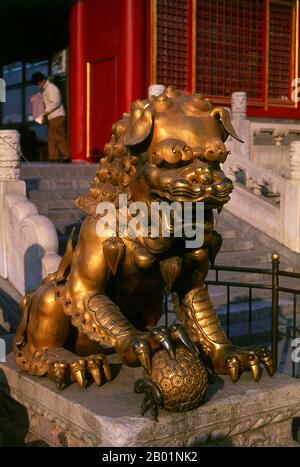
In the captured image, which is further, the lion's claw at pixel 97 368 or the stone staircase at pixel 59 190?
the stone staircase at pixel 59 190

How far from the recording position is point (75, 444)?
270 centimetres

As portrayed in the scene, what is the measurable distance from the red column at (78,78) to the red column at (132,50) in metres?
1.35

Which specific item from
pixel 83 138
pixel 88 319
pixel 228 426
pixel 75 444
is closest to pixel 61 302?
pixel 88 319

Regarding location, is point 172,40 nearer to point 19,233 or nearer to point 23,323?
point 19,233

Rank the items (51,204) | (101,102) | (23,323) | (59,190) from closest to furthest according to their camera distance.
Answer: (23,323) → (51,204) → (59,190) → (101,102)

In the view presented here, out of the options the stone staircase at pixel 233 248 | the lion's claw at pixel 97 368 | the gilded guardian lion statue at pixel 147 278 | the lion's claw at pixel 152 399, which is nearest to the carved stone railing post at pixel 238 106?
the stone staircase at pixel 233 248

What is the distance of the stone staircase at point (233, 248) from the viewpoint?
6938mm

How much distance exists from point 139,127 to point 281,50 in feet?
41.5

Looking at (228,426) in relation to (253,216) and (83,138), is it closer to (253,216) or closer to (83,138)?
(253,216)

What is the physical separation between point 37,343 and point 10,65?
15426 mm

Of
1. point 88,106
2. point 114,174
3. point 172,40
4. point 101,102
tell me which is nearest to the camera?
point 114,174

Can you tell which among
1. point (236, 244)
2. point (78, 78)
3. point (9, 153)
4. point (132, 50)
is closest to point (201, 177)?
point (9, 153)

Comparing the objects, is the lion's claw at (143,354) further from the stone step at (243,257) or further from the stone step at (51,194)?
the stone step at (51,194)

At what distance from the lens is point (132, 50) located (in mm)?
11852
